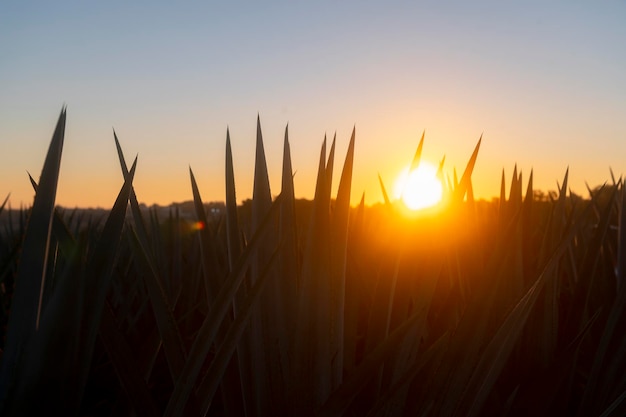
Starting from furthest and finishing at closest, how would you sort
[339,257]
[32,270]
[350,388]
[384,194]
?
[384,194], [339,257], [350,388], [32,270]

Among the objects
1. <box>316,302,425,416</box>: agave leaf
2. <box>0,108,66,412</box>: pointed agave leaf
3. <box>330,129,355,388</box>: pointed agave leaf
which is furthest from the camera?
<box>330,129,355,388</box>: pointed agave leaf

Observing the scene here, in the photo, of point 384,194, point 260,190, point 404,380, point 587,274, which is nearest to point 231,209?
point 260,190

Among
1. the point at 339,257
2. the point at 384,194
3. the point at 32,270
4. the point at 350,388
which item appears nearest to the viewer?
the point at 32,270

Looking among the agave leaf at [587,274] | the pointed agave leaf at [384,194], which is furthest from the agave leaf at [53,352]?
the agave leaf at [587,274]

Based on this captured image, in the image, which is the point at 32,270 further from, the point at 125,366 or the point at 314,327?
the point at 314,327

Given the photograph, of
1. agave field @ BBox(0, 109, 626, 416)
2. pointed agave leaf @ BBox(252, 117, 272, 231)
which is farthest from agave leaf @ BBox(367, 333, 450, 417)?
pointed agave leaf @ BBox(252, 117, 272, 231)

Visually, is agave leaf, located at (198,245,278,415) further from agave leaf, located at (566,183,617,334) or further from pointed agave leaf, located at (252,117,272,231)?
agave leaf, located at (566,183,617,334)

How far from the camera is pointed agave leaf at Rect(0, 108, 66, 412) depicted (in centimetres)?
40

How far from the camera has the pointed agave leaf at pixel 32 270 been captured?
1.31 ft

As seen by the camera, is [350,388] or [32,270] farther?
[350,388]

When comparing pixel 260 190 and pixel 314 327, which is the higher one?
pixel 260 190

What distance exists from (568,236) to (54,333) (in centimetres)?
52

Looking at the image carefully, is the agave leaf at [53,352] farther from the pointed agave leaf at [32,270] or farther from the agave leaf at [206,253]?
the agave leaf at [206,253]

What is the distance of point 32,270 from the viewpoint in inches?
15.6
